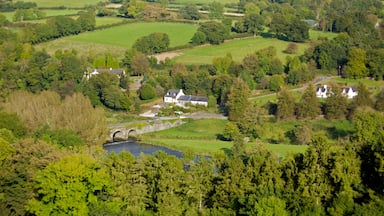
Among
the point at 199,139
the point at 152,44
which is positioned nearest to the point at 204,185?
the point at 199,139

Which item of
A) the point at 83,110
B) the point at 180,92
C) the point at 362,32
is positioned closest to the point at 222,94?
the point at 180,92

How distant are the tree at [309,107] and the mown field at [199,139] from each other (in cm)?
148

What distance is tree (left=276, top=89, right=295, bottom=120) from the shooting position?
4259 centimetres

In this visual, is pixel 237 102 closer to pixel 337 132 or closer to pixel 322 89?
pixel 337 132

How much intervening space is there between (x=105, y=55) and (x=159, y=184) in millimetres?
39711

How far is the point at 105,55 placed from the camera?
2331 inches

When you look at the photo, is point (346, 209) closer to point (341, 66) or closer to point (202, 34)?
point (341, 66)

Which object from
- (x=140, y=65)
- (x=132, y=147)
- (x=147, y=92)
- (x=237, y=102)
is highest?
(x=140, y=65)

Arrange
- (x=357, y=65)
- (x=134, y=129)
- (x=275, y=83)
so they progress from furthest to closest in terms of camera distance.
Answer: (x=357, y=65) < (x=275, y=83) < (x=134, y=129)

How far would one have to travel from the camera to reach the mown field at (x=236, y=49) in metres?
60.3

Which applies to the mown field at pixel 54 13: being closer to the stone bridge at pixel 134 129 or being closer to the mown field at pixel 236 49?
the mown field at pixel 236 49

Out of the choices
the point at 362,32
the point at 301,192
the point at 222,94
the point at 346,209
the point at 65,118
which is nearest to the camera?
the point at 346,209

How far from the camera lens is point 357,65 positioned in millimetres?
52500

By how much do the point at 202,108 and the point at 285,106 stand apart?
25.8 feet
